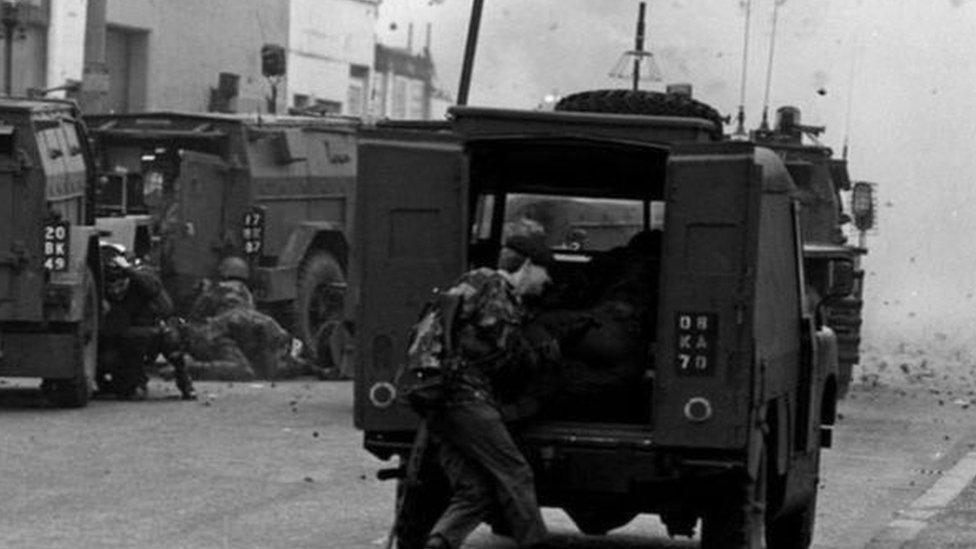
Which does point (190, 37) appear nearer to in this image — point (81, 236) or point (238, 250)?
point (238, 250)

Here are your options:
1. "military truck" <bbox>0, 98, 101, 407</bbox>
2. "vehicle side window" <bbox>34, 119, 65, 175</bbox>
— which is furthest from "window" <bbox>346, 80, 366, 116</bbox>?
"military truck" <bbox>0, 98, 101, 407</bbox>

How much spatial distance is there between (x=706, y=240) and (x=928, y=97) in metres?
31.0

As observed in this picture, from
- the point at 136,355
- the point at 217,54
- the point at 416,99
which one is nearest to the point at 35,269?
the point at 136,355

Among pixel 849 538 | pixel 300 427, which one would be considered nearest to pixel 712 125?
pixel 849 538

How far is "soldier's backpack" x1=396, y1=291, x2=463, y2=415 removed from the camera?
12.8 m

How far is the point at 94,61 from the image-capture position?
3238 centimetres

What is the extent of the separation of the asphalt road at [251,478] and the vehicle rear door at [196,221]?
2472 millimetres

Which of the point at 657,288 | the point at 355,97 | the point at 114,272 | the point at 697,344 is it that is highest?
the point at 355,97

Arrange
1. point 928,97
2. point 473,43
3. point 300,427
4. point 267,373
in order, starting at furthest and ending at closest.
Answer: point 928,97 → point 473,43 → point 267,373 → point 300,427

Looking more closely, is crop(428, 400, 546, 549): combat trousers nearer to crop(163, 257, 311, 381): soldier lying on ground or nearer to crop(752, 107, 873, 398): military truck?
crop(752, 107, 873, 398): military truck

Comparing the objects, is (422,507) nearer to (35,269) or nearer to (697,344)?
(697,344)

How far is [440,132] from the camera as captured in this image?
13.6 metres

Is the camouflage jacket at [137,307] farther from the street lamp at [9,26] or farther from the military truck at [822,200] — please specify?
the street lamp at [9,26]

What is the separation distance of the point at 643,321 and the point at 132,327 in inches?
436
